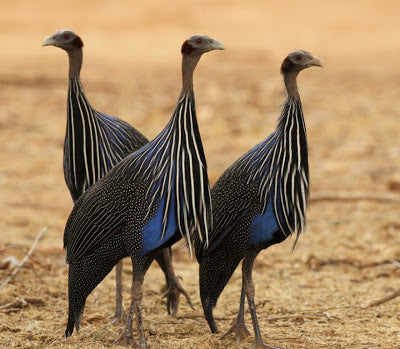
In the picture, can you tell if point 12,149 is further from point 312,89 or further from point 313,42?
point 313,42

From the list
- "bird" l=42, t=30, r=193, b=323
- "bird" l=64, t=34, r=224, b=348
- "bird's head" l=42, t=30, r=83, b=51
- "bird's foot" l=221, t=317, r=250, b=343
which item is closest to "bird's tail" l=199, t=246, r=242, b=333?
"bird's foot" l=221, t=317, r=250, b=343

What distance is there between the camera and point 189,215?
13.8 ft

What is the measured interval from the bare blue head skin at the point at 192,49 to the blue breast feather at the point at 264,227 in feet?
2.75

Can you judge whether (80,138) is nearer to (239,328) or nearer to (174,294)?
(174,294)

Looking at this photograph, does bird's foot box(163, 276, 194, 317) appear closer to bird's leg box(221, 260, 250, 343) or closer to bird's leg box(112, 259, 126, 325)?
bird's leg box(112, 259, 126, 325)

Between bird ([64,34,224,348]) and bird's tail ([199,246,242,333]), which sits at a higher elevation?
bird ([64,34,224,348])

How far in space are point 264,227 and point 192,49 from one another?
3.56 feet

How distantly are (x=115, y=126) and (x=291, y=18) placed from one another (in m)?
19.4

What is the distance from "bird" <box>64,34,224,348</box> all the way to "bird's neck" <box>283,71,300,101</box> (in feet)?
1.74

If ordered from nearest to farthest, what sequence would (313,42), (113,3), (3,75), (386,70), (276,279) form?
(276,279), (3,75), (386,70), (313,42), (113,3)

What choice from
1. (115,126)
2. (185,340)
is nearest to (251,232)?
(185,340)

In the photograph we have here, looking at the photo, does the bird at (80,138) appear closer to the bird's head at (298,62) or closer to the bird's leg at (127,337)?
the bird's leg at (127,337)

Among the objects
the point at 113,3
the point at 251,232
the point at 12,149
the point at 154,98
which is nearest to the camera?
the point at 251,232

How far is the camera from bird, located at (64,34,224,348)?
164 inches
